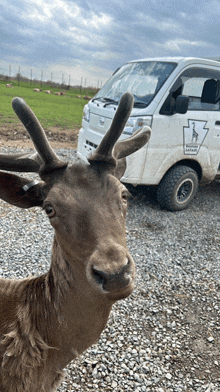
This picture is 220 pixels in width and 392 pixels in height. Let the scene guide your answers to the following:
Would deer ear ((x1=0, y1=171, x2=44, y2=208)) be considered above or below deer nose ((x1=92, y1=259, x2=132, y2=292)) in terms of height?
above

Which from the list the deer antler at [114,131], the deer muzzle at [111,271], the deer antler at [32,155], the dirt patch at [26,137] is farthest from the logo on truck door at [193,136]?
the dirt patch at [26,137]

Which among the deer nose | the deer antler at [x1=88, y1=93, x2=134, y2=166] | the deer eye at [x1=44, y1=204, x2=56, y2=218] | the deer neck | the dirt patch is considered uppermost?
the deer antler at [x1=88, y1=93, x2=134, y2=166]

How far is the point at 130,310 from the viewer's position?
3.70 meters

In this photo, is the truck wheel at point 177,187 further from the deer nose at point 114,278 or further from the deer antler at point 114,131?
the deer nose at point 114,278

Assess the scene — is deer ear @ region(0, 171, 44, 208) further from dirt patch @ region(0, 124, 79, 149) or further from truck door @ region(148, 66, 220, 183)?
dirt patch @ region(0, 124, 79, 149)

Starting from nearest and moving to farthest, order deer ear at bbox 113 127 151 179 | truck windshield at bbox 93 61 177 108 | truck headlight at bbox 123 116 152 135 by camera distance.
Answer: deer ear at bbox 113 127 151 179
truck headlight at bbox 123 116 152 135
truck windshield at bbox 93 61 177 108

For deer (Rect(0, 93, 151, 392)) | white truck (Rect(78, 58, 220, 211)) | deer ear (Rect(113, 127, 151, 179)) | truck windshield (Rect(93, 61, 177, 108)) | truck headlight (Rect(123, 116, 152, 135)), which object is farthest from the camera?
truck windshield (Rect(93, 61, 177, 108))

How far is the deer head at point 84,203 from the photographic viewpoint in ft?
5.01

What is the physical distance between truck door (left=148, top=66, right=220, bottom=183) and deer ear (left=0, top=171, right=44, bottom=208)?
3.76 meters

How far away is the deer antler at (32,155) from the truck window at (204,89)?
4.69m

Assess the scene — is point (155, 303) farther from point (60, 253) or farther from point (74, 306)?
point (60, 253)

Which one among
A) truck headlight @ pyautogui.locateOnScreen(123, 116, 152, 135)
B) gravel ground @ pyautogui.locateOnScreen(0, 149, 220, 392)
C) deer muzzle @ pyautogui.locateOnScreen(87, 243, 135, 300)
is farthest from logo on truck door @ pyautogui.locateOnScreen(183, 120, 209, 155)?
deer muzzle @ pyautogui.locateOnScreen(87, 243, 135, 300)

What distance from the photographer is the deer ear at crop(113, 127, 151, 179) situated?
2412 millimetres

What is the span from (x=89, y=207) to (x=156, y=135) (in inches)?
161
